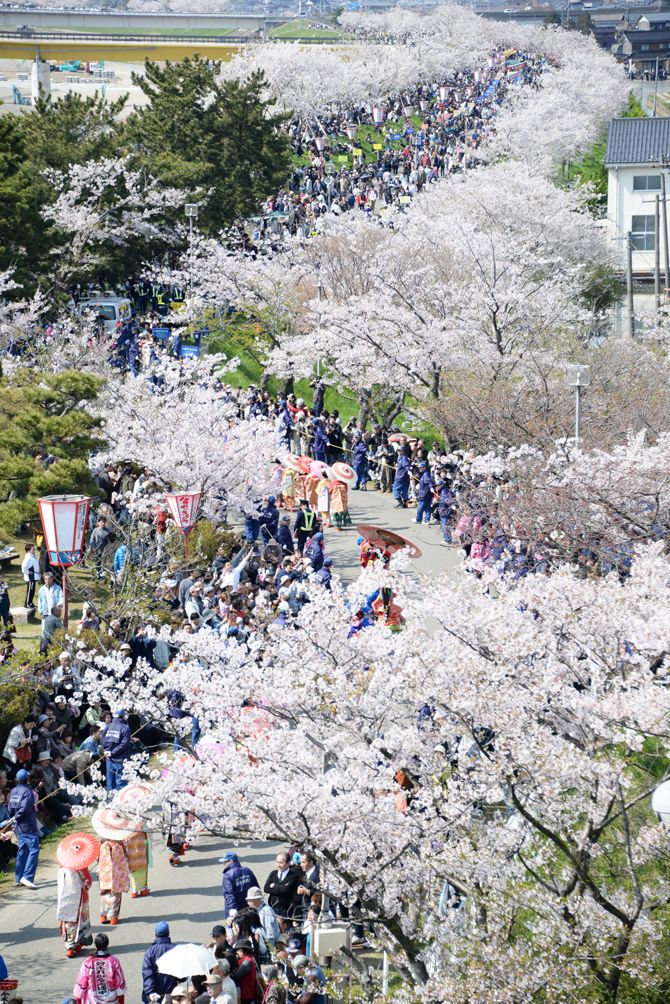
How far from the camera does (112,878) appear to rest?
41.4 feet

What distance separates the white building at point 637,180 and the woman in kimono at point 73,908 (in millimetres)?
40364

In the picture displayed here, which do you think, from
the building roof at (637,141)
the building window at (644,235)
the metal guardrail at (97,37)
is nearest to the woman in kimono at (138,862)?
the building window at (644,235)

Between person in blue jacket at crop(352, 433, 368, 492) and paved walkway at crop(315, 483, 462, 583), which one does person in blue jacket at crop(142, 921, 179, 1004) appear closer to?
paved walkway at crop(315, 483, 462, 583)

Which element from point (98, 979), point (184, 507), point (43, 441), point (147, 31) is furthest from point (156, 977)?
point (147, 31)

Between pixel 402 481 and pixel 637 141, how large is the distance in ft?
91.7

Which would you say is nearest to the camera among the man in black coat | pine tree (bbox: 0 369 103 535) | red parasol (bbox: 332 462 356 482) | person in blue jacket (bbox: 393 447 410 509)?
the man in black coat

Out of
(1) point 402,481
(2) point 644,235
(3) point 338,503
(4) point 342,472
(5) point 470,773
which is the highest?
(2) point 644,235

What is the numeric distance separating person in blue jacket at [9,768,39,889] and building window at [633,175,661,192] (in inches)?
1613

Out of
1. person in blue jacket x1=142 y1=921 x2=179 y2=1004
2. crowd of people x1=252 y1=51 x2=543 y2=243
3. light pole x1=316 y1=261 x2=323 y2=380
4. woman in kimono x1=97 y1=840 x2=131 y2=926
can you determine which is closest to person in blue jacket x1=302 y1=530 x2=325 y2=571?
woman in kimono x1=97 y1=840 x2=131 y2=926

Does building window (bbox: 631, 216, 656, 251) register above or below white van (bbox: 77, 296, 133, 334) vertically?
above

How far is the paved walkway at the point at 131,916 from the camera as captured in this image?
11781 millimetres

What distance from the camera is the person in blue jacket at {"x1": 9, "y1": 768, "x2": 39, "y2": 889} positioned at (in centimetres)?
1295

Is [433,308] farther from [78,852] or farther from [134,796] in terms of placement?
[78,852]

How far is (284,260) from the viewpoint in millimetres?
38344
